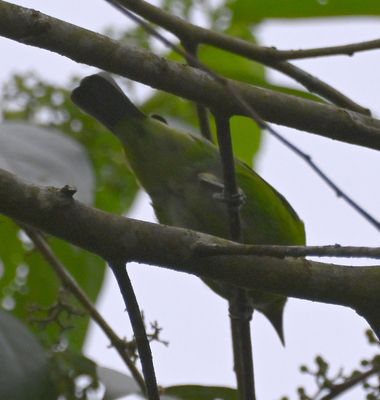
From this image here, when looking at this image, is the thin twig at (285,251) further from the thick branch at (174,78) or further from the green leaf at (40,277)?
the green leaf at (40,277)

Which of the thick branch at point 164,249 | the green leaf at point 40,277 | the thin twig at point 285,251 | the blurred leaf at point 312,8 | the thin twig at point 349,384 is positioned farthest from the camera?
the green leaf at point 40,277

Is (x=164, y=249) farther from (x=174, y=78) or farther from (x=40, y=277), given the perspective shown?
(x=40, y=277)

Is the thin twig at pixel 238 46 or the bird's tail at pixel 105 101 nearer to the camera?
the thin twig at pixel 238 46

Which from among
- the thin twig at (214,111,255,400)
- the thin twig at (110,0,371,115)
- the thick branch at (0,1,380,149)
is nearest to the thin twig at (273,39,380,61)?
the thin twig at (110,0,371,115)

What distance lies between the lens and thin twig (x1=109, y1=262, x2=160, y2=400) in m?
1.93

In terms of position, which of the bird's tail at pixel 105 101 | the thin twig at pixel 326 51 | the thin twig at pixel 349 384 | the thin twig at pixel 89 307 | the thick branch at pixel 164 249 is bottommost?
the thin twig at pixel 349 384

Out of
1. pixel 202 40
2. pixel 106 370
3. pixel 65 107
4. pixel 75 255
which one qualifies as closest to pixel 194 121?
pixel 65 107

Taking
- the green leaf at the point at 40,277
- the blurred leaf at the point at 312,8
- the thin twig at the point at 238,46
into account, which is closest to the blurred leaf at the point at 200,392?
the green leaf at the point at 40,277

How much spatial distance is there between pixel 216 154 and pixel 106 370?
0.84 meters

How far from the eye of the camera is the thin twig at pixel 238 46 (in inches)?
101

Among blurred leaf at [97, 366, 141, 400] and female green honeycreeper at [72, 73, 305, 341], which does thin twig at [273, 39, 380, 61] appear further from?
blurred leaf at [97, 366, 141, 400]

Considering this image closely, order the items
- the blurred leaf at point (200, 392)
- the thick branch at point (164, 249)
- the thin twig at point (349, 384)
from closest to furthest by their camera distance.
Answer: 1. the thick branch at point (164, 249)
2. the thin twig at point (349, 384)
3. the blurred leaf at point (200, 392)

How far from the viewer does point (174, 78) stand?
6.92 feet

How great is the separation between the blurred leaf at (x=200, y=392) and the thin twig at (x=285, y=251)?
38.0 inches
